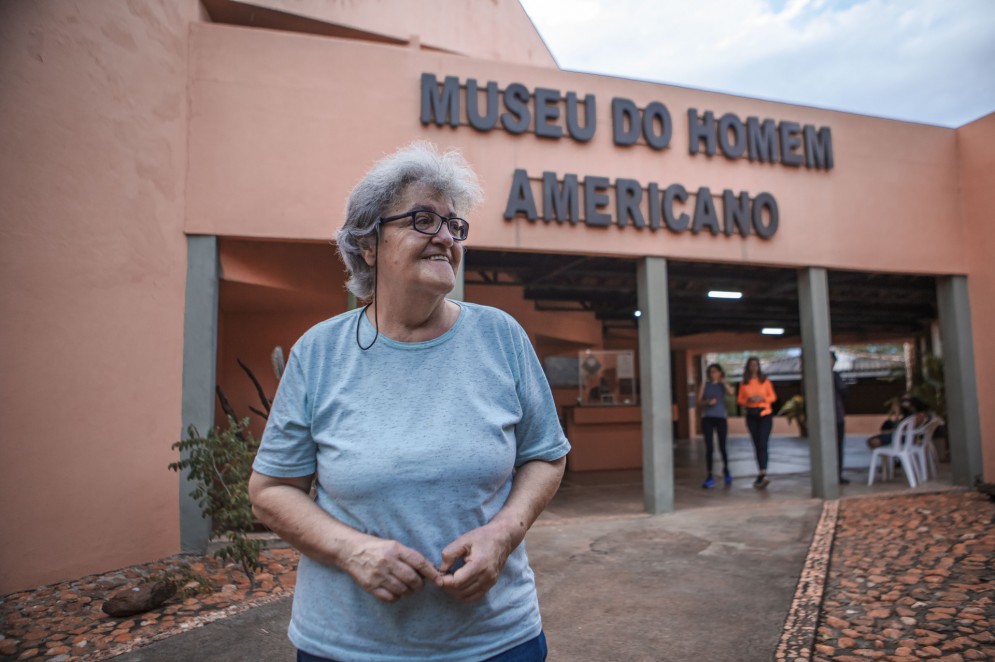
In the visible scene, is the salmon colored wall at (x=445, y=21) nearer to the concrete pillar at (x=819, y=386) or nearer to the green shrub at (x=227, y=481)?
the green shrub at (x=227, y=481)

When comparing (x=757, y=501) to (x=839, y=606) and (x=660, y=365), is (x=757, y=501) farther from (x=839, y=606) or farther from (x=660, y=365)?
(x=839, y=606)

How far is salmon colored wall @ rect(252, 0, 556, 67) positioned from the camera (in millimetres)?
7238

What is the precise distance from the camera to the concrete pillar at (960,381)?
7.77 metres

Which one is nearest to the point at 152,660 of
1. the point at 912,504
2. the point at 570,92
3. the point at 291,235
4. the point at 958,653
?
the point at 291,235

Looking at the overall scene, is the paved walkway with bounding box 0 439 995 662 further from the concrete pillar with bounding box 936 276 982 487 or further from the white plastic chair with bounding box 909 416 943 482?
the white plastic chair with bounding box 909 416 943 482

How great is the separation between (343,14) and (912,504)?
805 cm

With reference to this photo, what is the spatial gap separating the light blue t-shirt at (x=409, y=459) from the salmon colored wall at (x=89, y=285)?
13.9 ft

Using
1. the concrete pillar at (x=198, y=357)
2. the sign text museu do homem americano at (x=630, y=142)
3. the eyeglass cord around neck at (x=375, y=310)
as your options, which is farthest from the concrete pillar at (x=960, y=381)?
the eyeglass cord around neck at (x=375, y=310)

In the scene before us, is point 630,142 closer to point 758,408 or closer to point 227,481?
point 758,408

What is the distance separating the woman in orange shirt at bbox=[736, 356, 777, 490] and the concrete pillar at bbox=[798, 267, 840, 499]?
97cm

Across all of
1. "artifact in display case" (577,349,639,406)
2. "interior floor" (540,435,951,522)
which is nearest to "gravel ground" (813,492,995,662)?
"interior floor" (540,435,951,522)

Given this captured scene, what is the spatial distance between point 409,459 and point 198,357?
15.4 ft

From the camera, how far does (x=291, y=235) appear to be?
571 cm

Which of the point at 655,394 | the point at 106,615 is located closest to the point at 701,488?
the point at 655,394
